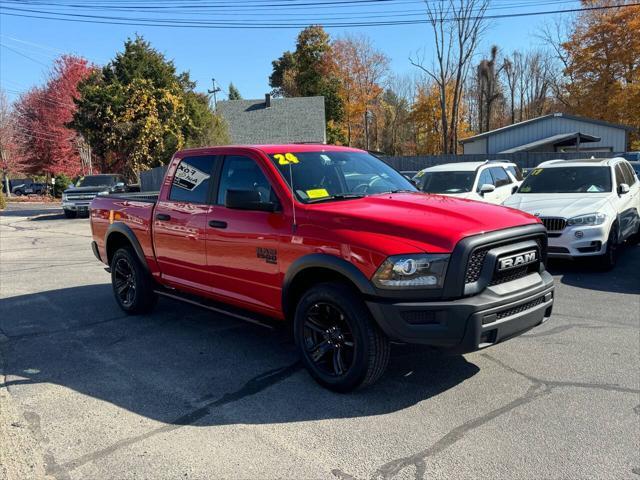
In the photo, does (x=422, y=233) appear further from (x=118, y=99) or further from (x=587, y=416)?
(x=118, y=99)

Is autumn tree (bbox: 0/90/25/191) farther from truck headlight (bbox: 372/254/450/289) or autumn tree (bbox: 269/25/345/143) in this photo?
truck headlight (bbox: 372/254/450/289)

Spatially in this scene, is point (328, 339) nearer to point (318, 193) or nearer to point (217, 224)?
point (318, 193)

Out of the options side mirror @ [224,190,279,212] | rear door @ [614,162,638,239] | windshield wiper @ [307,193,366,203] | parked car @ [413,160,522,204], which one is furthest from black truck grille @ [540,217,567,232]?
side mirror @ [224,190,279,212]

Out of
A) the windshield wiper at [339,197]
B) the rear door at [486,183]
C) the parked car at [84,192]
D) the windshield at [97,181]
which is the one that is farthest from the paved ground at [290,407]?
the windshield at [97,181]

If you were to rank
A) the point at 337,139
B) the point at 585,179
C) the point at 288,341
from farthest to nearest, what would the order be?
1. the point at 337,139
2. the point at 585,179
3. the point at 288,341

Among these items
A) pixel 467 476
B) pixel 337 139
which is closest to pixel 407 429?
pixel 467 476

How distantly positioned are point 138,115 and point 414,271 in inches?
1030

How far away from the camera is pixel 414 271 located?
3537 mm

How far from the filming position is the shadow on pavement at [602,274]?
7.45 m

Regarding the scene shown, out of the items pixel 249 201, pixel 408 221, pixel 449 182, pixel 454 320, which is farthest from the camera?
pixel 449 182

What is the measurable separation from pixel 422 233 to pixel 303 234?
0.96 meters

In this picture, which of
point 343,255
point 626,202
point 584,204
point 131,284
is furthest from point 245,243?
point 626,202

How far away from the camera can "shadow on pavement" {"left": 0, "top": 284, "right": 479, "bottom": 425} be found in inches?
152

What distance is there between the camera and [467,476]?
2.96 meters
